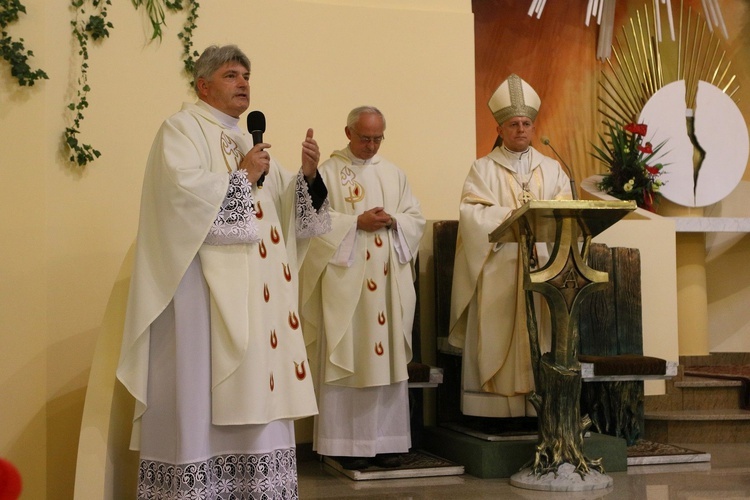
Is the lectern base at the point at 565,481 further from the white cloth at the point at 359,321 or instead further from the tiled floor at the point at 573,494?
the white cloth at the point at 359,321

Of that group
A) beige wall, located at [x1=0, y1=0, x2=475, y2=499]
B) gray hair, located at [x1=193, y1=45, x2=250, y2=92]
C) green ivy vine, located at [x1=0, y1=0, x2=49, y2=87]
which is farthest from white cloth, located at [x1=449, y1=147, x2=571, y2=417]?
green ivy vine, located at [x1=0, y1=0, x2=49, y2=87]

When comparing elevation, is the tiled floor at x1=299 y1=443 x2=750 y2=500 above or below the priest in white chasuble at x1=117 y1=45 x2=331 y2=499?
below

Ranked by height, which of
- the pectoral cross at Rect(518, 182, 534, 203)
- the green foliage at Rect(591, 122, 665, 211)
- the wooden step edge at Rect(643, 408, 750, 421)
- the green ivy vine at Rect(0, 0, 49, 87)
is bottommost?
the wooden step edge at Rect(643, 408, 750, 421)

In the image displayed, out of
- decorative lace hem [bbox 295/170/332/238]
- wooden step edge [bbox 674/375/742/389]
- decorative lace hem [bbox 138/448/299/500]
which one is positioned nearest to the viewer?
decorative lace hem [bbox 138/448/299/500]

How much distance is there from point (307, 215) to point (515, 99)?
1908mm

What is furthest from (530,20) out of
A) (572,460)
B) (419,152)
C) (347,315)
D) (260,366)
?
(260,366)

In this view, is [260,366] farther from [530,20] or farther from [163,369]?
[530,20]

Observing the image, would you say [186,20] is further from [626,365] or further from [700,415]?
[700,415]

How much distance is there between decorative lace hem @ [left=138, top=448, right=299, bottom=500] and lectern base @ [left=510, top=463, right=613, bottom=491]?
1441 mm

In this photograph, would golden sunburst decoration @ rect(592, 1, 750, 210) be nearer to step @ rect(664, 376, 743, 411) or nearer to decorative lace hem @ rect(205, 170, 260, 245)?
step @ rect(664, 376, 743, 411)

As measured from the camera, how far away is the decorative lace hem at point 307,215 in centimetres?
424

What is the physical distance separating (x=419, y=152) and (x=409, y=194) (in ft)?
2.51

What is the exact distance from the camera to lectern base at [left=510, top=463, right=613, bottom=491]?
15.3ft

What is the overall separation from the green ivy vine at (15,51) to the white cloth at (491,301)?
2.55 meters
